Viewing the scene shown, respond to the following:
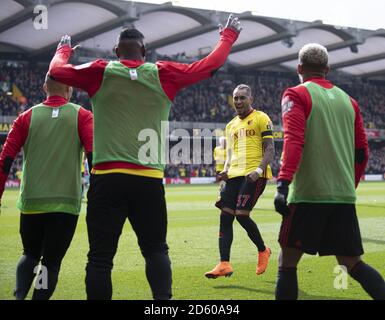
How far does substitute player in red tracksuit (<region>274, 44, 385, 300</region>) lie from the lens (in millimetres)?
4070

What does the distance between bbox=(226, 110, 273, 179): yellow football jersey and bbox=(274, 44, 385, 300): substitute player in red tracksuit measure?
8.96 ft

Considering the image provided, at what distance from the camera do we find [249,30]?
1521 inches

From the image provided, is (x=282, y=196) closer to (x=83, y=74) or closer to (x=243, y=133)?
(x=83, y=74)

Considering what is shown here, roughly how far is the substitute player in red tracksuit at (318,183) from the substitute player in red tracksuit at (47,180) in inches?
61.4

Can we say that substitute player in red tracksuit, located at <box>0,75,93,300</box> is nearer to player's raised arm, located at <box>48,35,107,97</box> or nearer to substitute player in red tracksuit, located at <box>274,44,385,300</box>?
player's raised arm, located at <box>48,35,107,97</box>

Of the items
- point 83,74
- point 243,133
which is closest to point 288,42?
point 243,133

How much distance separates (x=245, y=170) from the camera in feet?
23.3

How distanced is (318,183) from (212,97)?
1831 inches

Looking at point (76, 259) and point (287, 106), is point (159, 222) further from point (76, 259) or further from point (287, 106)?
point (76, 259)

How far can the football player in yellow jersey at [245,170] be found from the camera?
271 inches

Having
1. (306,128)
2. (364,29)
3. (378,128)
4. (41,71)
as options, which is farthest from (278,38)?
(306,128)
